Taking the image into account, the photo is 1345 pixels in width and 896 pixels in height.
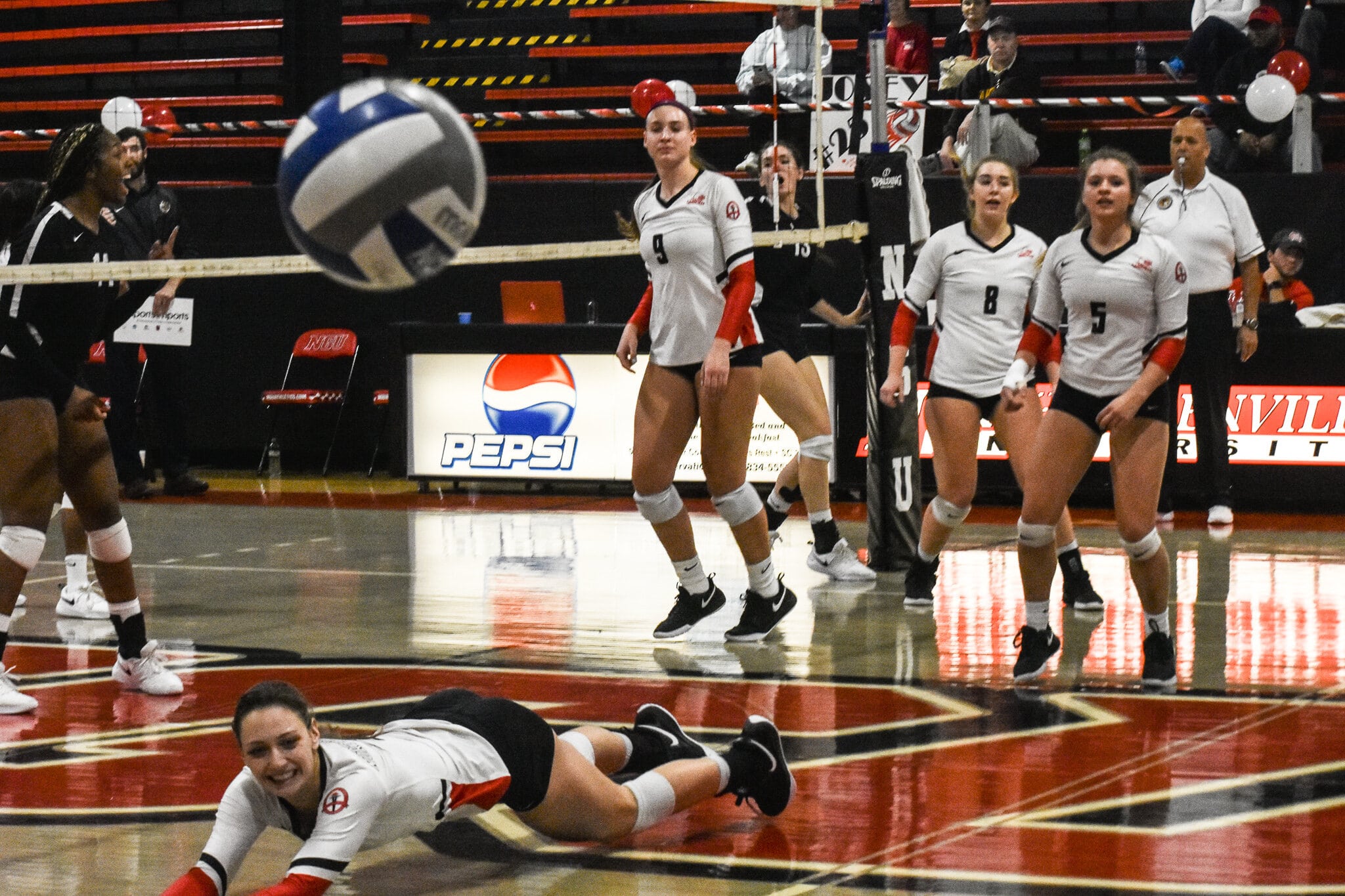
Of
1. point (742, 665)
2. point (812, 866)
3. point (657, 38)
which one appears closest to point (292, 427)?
point (657, 38)

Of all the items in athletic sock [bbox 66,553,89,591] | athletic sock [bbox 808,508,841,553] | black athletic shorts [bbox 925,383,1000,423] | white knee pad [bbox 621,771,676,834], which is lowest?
white knee pad [bbox 621,771,676,834]

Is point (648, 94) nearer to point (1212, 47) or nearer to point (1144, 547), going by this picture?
point (1212, 47)

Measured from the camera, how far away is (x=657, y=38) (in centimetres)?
1692

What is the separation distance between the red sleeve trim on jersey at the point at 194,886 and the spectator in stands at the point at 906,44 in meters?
11.1

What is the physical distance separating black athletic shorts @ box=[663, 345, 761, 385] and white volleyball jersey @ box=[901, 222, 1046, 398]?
920mm

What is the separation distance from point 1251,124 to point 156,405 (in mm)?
8274

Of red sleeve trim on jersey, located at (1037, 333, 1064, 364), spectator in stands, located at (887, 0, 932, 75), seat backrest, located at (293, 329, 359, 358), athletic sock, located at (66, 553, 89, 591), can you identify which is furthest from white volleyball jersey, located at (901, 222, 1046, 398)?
seat backrest, located at (293, 329, 359, 358)

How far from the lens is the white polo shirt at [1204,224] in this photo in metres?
9.41

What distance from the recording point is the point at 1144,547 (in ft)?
20.6

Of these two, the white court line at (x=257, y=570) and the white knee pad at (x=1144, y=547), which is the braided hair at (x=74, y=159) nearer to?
the white court line at (x=257, y=570)

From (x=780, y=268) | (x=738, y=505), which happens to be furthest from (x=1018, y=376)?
(x=780, y=268)

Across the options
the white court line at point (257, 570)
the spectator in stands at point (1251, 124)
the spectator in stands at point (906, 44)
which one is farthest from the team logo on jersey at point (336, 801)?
the spectator in stands at point (906, 44)

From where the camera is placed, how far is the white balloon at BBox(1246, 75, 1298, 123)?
12.0 metres

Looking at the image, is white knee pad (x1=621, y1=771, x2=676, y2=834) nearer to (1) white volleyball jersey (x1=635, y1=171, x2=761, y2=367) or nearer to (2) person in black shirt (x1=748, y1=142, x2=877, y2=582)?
(1) white volleyball jersey (x1=635, y1=171, x2=761, y2=367)
